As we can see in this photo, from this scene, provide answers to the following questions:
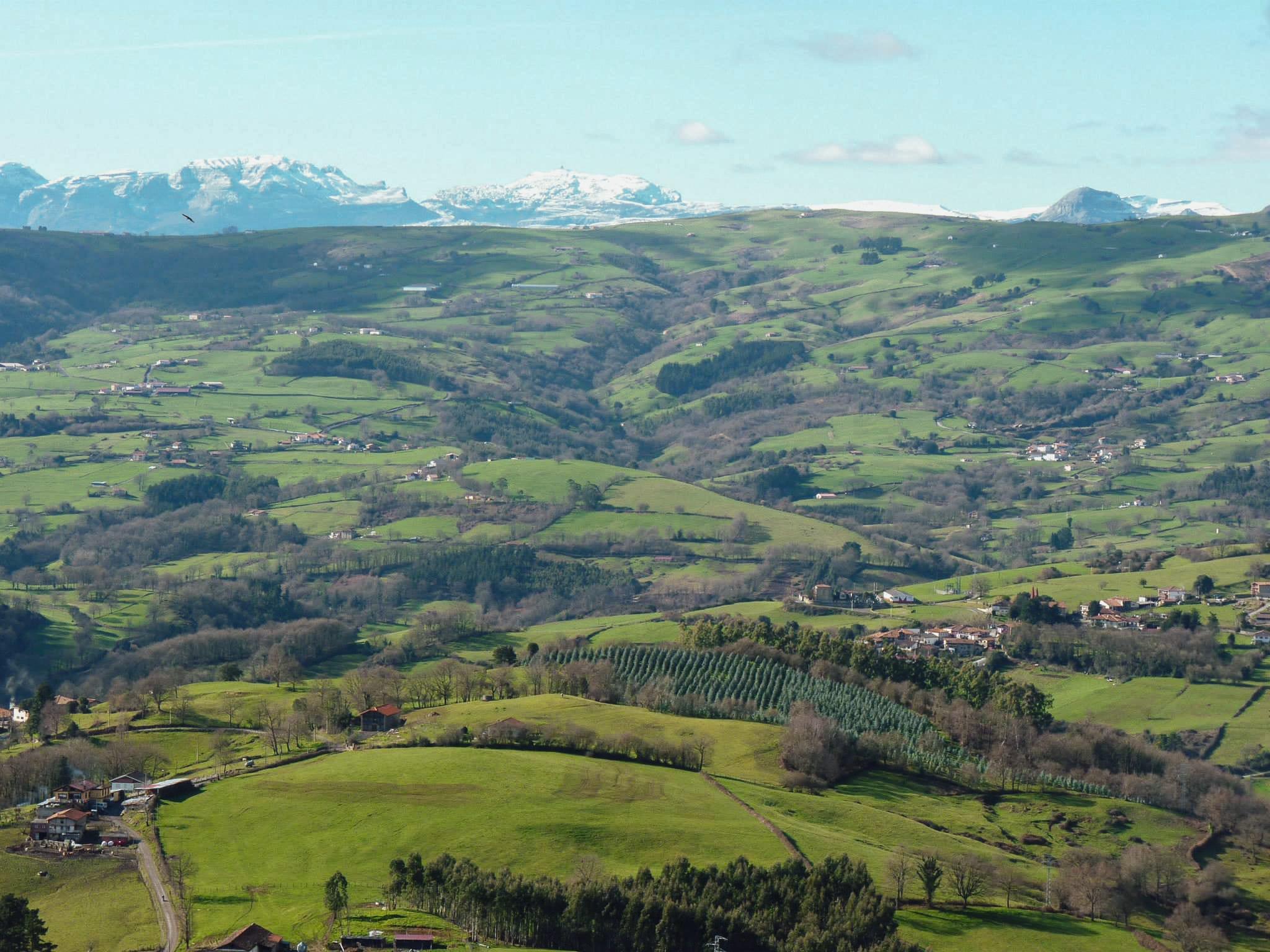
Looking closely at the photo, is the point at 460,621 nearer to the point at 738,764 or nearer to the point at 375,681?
the point at 375,681

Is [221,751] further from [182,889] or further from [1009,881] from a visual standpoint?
[1009,881]

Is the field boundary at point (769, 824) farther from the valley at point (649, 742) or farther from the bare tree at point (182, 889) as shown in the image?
the bare tree at point (182, 889)

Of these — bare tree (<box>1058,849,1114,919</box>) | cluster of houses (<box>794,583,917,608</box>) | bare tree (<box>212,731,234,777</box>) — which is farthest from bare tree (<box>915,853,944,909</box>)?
cluster of houses (<box>794,583,917,608</box>)

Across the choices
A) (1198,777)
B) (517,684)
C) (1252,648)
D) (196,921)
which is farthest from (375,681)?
(1252,648)

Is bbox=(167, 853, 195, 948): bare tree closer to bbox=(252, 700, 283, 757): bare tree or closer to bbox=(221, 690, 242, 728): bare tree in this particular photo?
bbox=(252, 700, 283, 757): bare tree

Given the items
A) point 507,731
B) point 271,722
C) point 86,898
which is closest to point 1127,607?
point 507,731
